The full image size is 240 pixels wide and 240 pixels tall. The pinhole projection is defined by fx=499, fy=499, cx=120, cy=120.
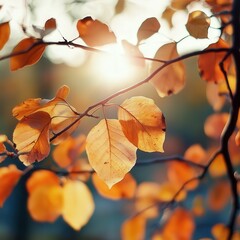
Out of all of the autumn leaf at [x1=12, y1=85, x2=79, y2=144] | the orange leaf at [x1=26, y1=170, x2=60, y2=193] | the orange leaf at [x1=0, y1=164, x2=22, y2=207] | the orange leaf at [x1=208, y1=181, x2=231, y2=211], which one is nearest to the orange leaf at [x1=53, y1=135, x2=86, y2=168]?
the orange leaf at [x1=26, y1=170, x2=60, y2=193]

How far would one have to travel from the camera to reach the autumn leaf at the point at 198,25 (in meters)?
0.64

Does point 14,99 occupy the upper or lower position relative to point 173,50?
lower

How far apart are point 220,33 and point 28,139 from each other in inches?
11.9

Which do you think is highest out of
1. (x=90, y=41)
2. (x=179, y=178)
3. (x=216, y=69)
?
(x=90, y=41)

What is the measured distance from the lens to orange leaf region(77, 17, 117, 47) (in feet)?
2.00

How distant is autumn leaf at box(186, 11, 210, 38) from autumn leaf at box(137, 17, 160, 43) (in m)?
0.05

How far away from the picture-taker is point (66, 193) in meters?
1.02

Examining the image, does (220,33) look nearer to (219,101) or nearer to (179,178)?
(219,101)

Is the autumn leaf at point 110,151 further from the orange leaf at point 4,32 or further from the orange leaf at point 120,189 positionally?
the orange leaf at point 120,189

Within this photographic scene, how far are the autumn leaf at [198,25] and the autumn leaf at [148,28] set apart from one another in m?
0.05

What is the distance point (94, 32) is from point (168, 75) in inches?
7.7

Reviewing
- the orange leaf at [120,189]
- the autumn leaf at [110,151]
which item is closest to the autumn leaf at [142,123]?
the autumn leaf at [110,151]

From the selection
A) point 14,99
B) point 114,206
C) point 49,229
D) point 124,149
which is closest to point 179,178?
point 124,149

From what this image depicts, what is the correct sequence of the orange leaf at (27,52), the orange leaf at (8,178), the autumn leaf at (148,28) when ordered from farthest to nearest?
1. the orange leaf at (8,178)
2. the autumn leaf at (148,28)
3. the orange leaf at (27,52)
